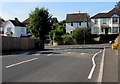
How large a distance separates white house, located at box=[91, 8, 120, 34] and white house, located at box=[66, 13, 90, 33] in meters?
4.03

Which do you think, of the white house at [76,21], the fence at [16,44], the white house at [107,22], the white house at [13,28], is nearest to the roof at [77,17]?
the white house at [76,21]

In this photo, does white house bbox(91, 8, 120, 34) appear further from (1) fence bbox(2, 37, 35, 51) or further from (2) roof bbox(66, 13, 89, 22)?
(1) fence bbox(2, 37, 35, 51)

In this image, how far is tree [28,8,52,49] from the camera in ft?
161

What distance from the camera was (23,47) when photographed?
38.6m

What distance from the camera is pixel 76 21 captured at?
87562 millimetres

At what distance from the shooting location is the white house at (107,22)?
263 feet

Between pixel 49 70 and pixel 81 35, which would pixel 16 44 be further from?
pixel 81 35

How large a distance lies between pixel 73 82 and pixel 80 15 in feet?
265

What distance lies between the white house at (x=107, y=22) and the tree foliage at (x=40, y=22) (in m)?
35.0

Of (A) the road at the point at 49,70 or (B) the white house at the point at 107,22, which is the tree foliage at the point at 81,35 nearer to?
(B) the white house at the point at 107,22

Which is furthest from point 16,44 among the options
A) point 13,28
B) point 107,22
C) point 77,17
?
point 13,28

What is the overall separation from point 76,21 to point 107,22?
10947 mm

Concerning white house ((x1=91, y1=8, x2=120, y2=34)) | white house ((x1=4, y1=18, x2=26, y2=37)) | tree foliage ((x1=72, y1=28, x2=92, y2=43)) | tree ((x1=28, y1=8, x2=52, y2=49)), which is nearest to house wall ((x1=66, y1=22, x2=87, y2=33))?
white house ((x1=91, y1=8, x2=120, y2=34))

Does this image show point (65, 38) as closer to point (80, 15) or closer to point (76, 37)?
point (76, 37)
